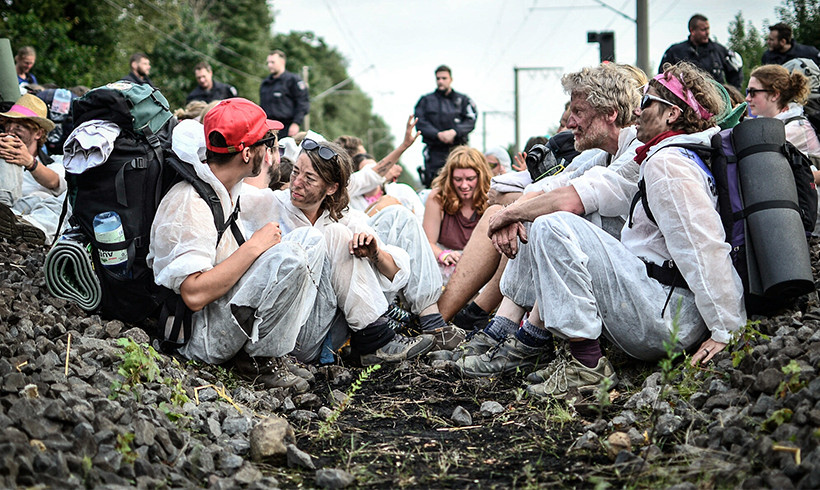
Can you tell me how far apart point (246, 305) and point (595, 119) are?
2.38 meters

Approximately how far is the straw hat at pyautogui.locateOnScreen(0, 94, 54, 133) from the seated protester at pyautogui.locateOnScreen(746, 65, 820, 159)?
6181 mm

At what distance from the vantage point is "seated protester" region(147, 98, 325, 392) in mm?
3852

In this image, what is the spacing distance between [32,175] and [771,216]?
5780 mm

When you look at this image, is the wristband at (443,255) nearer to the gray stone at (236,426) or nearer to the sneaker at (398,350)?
the sneaker at (398,350)

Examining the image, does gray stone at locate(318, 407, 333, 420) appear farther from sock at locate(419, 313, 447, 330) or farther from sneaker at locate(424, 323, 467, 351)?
sock at locate(419, 313, 447, 330)

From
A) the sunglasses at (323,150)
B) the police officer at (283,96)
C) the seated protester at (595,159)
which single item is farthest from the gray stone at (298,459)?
the police officer at (283,96)

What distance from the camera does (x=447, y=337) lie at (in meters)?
5.29

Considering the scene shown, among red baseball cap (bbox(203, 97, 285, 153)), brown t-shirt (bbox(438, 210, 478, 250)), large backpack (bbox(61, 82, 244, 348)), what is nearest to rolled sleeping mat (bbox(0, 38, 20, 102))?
large backpack (bbox(61, 82, 244, 348))

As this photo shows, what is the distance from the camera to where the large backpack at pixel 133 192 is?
3998 millimetres

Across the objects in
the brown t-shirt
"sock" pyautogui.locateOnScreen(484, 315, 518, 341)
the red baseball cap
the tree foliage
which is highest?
the tree foliage

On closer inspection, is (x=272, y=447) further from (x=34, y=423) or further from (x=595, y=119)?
(x=595, y=119)

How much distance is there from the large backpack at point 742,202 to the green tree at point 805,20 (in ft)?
45.4

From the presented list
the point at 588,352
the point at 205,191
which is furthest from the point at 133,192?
the point at 588,352

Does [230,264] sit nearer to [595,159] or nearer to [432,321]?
[432,321]
